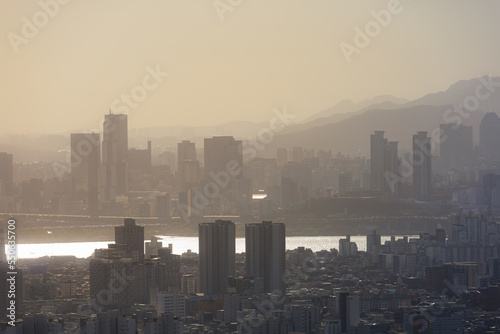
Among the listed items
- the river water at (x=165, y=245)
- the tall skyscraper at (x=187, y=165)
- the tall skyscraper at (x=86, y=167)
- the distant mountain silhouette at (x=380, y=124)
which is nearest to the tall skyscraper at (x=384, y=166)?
the distant mountain silhouette at (x=380, y=124)

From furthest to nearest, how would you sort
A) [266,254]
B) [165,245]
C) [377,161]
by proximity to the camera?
[377,161] < [165,245] < [266,254]

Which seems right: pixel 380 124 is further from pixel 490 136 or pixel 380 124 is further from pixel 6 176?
pixel 6 176

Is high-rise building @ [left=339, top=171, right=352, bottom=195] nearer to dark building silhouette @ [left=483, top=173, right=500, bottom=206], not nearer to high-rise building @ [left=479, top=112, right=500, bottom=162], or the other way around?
high-rise building @ [left=479, top=112, right=500, bottom=162]

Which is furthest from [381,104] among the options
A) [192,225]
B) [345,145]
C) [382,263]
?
[382,263]

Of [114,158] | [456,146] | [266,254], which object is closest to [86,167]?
[114,158]

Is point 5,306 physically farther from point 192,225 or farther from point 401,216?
point 401,216

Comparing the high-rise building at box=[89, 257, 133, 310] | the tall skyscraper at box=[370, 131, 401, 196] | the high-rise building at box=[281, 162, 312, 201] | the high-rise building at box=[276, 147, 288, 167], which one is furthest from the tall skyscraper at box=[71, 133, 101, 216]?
the high-rise building at box=[89, 257, 133, 310]
